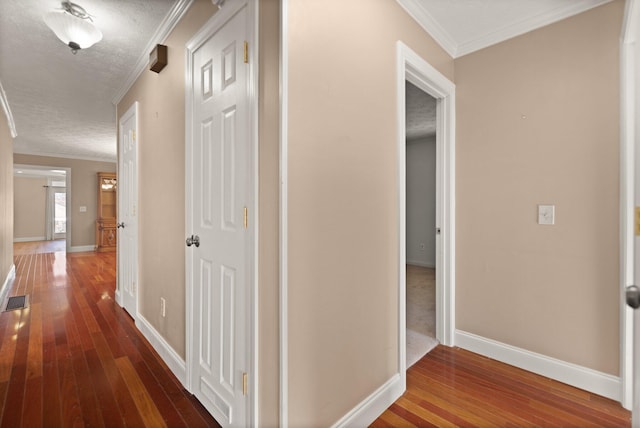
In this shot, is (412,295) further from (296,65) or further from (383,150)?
(296,65)

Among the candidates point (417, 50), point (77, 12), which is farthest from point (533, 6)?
point (77, 12)

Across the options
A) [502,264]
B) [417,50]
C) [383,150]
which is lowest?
[502,264]

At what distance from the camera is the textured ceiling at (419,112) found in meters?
3.51

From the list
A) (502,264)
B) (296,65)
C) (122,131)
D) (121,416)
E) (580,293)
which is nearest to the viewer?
(296,65)

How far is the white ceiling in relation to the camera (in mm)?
1888

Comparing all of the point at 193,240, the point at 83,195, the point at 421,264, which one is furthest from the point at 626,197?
the point at 83,195

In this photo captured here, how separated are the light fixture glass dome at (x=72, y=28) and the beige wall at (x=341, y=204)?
1654mm

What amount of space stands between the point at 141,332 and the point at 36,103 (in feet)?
11.4

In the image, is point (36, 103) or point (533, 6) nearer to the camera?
point (533, 6)

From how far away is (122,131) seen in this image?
10.6ft

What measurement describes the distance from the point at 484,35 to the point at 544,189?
1.24m

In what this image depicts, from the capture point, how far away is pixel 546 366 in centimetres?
A: 197

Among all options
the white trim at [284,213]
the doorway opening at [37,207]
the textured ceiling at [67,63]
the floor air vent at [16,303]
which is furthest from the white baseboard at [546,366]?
the doorway opening at [37,207]

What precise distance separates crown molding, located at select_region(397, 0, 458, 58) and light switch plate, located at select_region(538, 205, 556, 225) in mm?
1401
